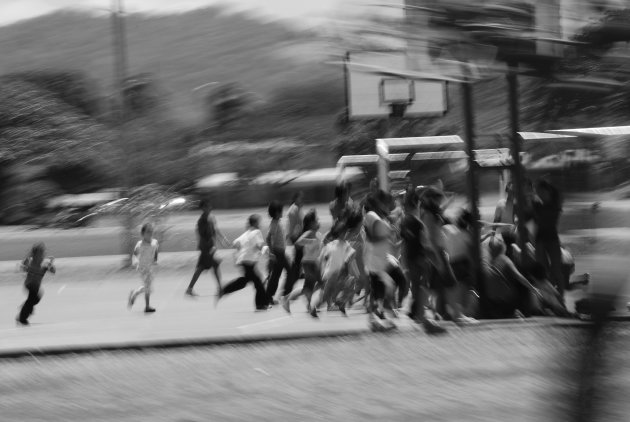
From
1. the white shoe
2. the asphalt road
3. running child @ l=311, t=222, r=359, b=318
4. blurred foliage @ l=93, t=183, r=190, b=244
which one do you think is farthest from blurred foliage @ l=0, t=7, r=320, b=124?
blurred foliage @ l=93, t=183, r=190, b=244

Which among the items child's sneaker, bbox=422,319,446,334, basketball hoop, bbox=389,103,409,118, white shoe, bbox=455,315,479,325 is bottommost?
white shoe, bbox=455,315,479,325

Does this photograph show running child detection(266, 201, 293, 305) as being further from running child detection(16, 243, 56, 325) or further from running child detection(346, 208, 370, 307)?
running child detection(16, 243, 56, 325)

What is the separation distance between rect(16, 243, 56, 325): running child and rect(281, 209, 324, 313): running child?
283 centimetres

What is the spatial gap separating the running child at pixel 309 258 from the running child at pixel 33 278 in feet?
9.28

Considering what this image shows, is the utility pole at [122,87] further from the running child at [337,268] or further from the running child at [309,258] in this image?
the running child at [337,268]

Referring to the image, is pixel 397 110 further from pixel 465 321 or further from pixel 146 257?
pixel 465 321

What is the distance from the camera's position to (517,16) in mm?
2672

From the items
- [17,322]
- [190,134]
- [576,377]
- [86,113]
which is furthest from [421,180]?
[86,113]

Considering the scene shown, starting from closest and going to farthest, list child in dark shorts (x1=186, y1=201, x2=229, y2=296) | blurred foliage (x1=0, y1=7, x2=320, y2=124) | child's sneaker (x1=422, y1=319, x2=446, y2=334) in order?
blurred foliage (x1=0, y1=7, x2=320, y2=124) < child's sneaker (x1=422, y1=319, x2=446, y2=334) < child in dark shorts (x1=186, y1=201, x2=229, y2=296)

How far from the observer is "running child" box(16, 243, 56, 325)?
13742 millimetres

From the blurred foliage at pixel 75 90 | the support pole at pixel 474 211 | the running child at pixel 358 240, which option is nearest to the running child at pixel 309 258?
the running child at pixel 358 240

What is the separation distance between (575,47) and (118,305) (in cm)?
1435

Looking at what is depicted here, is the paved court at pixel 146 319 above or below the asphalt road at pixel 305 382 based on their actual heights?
below

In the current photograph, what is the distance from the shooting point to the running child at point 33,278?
45.1 feet
